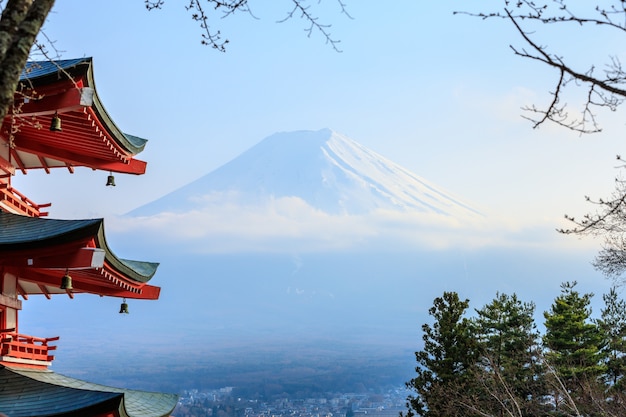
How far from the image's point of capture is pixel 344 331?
402 ft

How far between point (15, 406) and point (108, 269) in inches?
73.9

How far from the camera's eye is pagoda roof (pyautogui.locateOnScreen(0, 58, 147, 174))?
8.92m

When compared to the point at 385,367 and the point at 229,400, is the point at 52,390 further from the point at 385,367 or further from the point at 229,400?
the point at 385,367

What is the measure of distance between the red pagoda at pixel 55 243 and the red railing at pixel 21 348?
11 mm

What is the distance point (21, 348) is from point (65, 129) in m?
2.60

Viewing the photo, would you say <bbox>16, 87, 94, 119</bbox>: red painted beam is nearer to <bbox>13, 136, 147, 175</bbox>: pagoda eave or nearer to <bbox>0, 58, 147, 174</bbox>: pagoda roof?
<bbox>0, 58, 147, 174</bbox>: pagoda roof

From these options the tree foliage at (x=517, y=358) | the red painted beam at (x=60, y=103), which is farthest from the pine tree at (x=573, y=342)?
the red painted beam at (x=60, y=103)

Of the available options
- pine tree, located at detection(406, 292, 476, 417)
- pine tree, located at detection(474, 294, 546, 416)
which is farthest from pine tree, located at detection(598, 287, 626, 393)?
pine tree, located at detection(406, 292, 476, 417)

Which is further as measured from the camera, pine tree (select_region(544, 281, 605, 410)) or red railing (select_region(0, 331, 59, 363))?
pine tree (select_region(544, 281, 605, 410))

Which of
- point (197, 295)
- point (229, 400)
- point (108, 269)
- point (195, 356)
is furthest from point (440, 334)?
point (197, 295)

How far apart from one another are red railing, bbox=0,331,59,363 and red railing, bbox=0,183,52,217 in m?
1.46

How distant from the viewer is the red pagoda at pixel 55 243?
29.8 ft

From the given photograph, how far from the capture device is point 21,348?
405 inches

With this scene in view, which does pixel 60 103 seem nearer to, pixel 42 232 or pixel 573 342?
pixel 42 232
